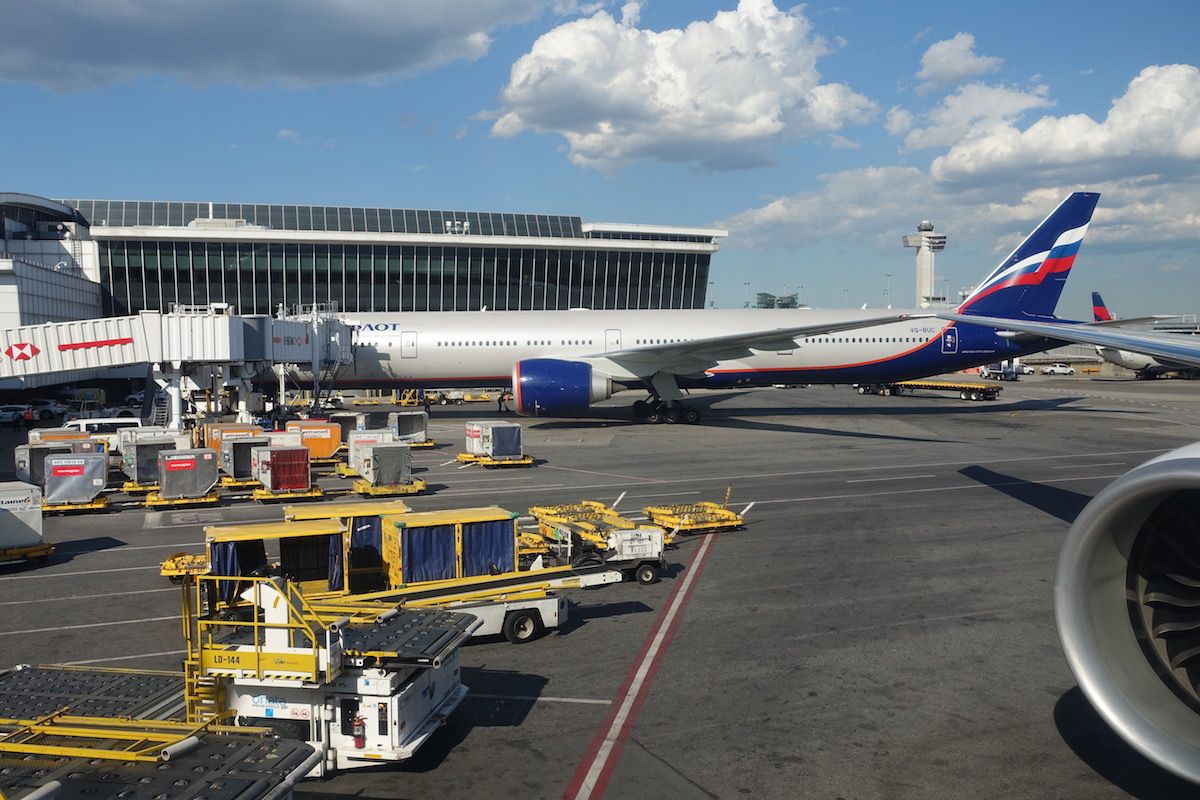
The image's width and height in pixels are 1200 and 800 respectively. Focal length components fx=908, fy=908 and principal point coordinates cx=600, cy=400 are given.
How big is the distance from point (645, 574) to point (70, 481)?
1673 centimetres

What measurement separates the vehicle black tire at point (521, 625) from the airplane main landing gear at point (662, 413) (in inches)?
1154

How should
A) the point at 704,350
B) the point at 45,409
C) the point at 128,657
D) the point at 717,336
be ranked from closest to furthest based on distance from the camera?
the point at 128,657 → the point at 704,350 → the point at 717,336 → the point at 45,409

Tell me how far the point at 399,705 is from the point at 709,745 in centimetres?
341

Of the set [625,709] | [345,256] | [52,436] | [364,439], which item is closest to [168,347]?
[52,436]

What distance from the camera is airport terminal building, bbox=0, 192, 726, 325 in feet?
232

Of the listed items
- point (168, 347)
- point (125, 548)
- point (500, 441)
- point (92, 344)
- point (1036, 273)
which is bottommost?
point (125, 548)

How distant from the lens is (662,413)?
42750mm

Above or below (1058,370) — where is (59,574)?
below

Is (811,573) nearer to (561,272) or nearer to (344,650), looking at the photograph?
(344,650)

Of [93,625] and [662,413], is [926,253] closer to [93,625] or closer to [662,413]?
[662,413]

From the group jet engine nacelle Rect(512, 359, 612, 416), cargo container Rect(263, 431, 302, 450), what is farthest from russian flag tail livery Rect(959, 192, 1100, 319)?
cargo container Rect(263, 431, 302, 450)

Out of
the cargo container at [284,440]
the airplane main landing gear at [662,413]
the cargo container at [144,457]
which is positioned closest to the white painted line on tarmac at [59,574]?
the cargo container at [144,457]

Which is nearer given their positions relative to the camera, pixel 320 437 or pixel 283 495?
pixel 283 495

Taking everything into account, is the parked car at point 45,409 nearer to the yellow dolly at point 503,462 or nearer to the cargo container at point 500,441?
the cargo container at point 500,441
